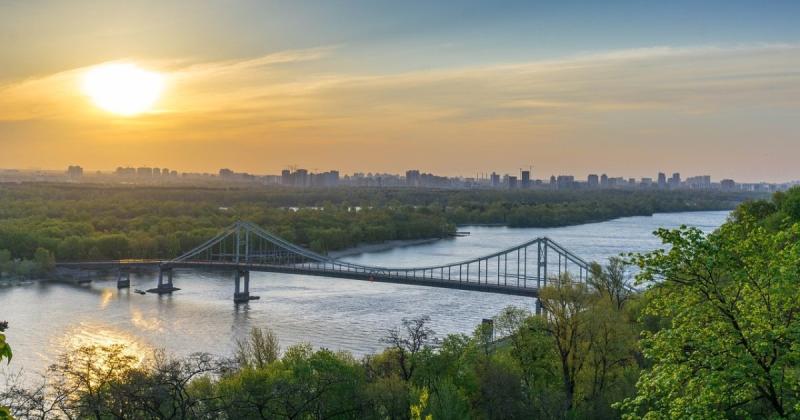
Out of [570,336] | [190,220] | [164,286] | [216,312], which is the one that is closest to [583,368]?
[570,336]

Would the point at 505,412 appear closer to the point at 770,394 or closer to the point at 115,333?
the point at 770,394

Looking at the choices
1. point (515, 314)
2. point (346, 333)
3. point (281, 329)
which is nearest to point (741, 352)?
point (515, 314)

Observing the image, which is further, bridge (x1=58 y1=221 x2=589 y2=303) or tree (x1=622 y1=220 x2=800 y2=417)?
bridge (x1=58 y1=221 x2=589 y2=303)

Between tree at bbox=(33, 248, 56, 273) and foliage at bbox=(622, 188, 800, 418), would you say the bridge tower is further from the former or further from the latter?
foliage at bbox=(622, 188, 800, 418)

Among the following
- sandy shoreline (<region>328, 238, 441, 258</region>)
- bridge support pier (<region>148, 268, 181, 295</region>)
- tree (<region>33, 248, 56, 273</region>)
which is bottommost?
bridge support pier (<region>148, 268, 181, 295</region>)

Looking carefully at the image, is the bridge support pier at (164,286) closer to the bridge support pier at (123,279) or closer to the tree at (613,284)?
the bridge support pier at (123,279)

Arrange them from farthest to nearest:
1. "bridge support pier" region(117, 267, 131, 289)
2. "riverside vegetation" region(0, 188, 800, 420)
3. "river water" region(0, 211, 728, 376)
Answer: "bridge support pier" region(117, 267, 131, 289) → "river water" region(0, 211, 728, 376) → "riverside vegetation" region(0, 188, 800, 420)

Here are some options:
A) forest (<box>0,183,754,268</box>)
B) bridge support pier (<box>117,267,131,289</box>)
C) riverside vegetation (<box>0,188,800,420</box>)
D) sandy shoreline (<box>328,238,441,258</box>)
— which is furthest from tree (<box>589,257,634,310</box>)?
sandy shoreline (<box>328,238,441,258</box>)
